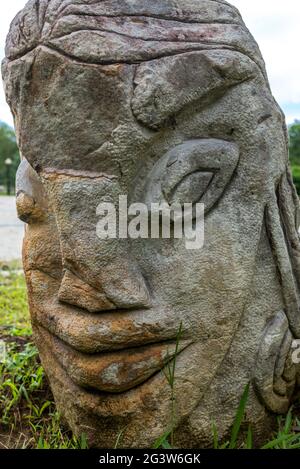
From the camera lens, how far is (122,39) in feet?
5.32

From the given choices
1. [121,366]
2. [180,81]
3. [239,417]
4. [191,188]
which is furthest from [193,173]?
[239,417]

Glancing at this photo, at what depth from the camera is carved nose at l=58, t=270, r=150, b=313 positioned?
5.61 feet

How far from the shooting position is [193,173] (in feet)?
5.80

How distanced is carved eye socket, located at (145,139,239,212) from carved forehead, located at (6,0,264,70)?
30 centimetres

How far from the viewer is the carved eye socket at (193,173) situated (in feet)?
5.71

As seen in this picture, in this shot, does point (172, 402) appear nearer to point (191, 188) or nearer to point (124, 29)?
point (191, 188)

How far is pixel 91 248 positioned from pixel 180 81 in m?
0.57

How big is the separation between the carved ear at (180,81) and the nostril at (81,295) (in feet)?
1.76

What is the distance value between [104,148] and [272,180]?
59 centimetres

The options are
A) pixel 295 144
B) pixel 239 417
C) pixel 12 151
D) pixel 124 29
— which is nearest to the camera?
pixel 124 29

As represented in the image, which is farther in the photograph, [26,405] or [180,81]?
[26,405]

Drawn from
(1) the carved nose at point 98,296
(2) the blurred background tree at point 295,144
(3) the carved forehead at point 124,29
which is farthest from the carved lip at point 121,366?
(2) the blurred background tree at point 295,144
